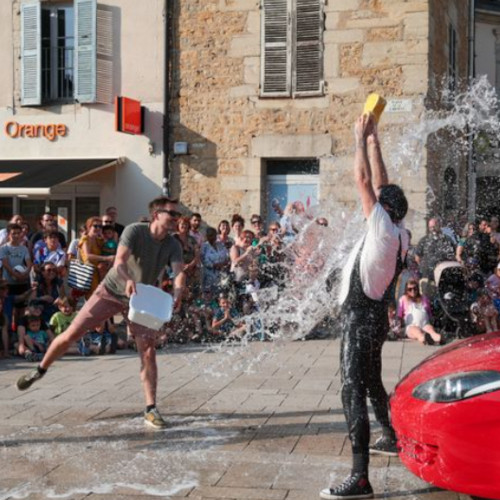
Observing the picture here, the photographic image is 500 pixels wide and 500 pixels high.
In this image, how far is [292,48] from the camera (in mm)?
16672

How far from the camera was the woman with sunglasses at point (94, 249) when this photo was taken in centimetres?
1218

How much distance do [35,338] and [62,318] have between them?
481 millimetres

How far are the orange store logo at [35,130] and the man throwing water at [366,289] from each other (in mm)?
13519

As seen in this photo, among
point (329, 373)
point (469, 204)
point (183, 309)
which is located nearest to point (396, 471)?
point (329, 373)

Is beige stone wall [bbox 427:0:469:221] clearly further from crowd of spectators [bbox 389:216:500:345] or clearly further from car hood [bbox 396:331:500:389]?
car hood [bbox 396:331:500:389]

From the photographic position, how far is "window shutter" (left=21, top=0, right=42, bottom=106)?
58.5 ft

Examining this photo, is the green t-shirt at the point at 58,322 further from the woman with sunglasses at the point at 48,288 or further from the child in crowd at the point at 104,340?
the child in crowd at the point at 104,340

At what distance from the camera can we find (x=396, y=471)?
214 inches

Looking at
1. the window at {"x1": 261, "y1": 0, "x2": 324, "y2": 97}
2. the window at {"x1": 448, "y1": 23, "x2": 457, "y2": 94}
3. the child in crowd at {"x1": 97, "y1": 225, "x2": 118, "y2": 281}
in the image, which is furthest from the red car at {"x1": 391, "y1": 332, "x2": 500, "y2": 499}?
the window at {"x1": 448, "y1": 23, "x2": 457, "y2": 94}

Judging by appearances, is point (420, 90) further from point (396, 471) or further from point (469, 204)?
point (396, 471)

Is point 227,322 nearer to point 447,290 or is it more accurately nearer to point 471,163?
point 447,290

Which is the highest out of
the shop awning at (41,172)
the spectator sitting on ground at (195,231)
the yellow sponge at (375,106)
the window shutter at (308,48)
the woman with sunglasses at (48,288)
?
the window shutter at (308,48)

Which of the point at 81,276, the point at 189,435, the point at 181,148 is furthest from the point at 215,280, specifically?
the point at 189,435

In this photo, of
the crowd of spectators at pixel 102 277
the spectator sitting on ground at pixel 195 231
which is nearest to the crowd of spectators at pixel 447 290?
the crowd of spectators at pixel 102 277
